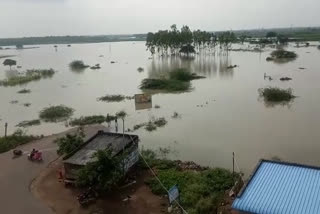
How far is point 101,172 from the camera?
12.7 meters

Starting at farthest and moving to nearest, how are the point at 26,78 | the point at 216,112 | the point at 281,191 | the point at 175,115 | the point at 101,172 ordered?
the point at 26,78, the point at 216,112, the point at 175,115, the point at 101,172, the point at 281,191

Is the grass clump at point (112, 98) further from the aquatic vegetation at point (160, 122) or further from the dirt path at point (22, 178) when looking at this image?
the dirt path at point (22, 178)

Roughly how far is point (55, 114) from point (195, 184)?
17074 mm

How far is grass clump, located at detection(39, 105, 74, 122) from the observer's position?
86.5 ft

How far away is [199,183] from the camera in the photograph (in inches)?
519

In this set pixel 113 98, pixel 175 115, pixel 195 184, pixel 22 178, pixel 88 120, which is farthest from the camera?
pixel 113 98

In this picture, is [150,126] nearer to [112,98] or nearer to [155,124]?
[155,124]

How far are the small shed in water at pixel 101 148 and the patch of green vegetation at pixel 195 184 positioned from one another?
3.49 feet

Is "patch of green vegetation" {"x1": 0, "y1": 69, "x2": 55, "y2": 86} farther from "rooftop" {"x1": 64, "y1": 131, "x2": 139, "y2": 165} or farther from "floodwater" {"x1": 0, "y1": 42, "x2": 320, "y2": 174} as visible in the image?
"rooftop" {"x1": 64, "y1": 131, "x2": 139, "y2": 165}

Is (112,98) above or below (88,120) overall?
above

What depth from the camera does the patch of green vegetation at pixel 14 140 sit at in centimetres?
1942

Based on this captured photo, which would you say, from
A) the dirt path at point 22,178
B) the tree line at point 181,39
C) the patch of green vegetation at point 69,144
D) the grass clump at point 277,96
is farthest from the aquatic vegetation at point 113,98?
the tree line at point 181,39

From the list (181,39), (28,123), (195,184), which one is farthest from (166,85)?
(181,39)

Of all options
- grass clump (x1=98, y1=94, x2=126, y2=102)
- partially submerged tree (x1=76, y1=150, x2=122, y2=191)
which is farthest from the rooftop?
grass clump (x1=98, y1=94, x2=126, y2=102)
